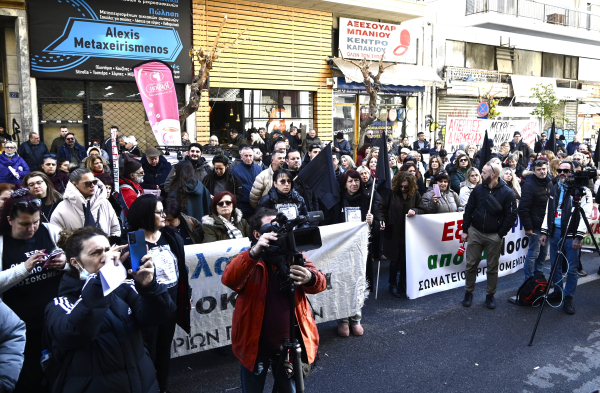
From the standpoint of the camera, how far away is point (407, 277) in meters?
6.48

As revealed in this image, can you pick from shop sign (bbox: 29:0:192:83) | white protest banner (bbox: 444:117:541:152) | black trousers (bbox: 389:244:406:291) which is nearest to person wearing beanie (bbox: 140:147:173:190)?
black trousers (bbox: 389:244:406:291)

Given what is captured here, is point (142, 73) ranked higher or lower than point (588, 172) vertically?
higher

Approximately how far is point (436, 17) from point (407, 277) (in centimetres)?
1928

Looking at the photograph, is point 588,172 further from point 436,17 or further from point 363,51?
point 436,17

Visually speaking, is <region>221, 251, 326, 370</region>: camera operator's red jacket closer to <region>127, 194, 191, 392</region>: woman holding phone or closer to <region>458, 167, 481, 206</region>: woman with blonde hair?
<region>127, 194, 191, 392</region>: woman holding phone

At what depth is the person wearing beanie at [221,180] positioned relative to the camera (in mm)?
7051

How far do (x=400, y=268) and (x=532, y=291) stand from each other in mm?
1703

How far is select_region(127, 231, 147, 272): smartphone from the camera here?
92.7 inches

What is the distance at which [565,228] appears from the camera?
616cm

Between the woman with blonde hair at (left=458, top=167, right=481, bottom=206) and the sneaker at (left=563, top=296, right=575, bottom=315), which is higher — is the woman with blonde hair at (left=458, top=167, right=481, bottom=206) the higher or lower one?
the higher one

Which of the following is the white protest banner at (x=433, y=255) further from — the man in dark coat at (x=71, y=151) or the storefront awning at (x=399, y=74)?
the storefront awning at (x=399, y=74)

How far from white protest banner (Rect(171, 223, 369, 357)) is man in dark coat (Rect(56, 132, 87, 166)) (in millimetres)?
7368

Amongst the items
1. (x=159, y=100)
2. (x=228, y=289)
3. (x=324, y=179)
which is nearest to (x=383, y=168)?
(x=324, y=179)

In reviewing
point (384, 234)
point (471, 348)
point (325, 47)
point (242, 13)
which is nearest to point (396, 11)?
point (325, 47)
